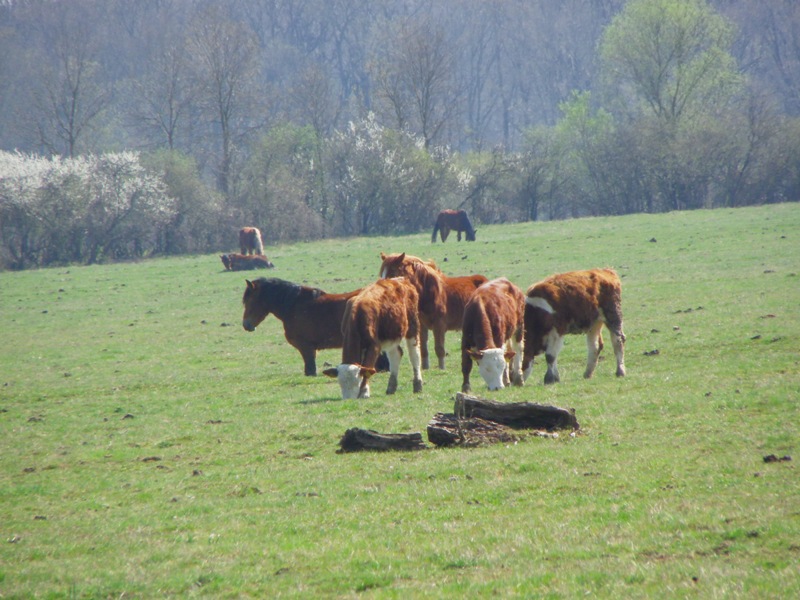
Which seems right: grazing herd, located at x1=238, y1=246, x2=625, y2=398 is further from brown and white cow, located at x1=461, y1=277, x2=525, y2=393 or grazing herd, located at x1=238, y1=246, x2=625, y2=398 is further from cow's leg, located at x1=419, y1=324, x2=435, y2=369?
cow's leg, located at x1=419, y1=324, x2=435, y2=369

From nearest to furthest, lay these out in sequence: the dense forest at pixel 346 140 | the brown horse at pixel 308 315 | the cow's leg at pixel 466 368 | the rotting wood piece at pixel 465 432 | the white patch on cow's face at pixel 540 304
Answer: the rotting wood piece at pixel 465 432
the cow's leg at pixel 466 368
the white patch on cow's face at pixel 540 304
the brown horse at pixel 308 315
the dense forest at pixel 346 140

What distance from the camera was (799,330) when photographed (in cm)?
1589

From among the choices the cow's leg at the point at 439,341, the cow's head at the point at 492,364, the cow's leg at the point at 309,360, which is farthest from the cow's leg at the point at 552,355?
the cow's leg at the point at 309,360

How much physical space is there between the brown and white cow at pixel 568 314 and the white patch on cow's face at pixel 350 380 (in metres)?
2.50

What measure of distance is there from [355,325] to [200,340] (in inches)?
394

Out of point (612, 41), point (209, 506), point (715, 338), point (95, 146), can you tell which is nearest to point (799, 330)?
point (715, 338)

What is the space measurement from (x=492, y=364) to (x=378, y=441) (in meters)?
2.82

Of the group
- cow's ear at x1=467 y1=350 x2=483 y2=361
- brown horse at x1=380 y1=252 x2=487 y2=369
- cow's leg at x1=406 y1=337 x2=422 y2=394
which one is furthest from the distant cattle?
cow's ear at x1=467 y1=350 x2=483 y2=361

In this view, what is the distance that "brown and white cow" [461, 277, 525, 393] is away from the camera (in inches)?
488

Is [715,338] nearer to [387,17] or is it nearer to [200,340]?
[200,340]

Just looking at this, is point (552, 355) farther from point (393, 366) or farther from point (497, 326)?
point (393, 366)

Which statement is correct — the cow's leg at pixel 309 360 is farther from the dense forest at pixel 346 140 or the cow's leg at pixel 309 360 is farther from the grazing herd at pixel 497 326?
the dense forest at pixel 346 140

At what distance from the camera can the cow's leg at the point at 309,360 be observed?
1678cm

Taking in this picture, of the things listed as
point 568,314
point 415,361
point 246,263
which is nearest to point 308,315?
point 415,361
